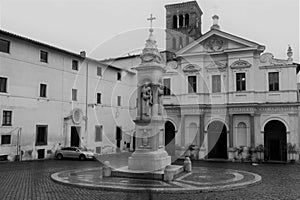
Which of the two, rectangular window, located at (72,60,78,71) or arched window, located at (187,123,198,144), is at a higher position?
rectangular window, located at (72,60,78,71)

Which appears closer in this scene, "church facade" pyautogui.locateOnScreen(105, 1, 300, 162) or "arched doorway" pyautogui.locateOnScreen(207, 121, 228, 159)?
"church facade" pyautogui.locateOnScreen(105, 1, 300, 162)

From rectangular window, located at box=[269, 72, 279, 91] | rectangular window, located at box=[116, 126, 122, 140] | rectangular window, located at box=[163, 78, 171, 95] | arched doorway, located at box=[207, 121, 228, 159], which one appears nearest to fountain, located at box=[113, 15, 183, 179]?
arched doorway, located at box=[207, 121, 228, 159]

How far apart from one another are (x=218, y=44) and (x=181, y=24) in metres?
18.8

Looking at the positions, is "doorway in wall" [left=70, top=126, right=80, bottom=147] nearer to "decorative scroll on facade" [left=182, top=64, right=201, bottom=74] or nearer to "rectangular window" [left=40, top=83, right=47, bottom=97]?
"rectangular window" [left=40, top=83, right=47, bottom=97]

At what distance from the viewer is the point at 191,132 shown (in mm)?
31078

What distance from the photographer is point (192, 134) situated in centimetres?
3095

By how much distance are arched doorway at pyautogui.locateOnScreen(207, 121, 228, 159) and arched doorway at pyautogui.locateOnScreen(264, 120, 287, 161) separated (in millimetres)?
3882

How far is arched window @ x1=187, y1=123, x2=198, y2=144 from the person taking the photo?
1207 inches

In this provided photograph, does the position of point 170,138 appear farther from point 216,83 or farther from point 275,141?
point 275,141

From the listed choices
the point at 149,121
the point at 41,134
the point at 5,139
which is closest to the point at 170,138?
the point at 41,134

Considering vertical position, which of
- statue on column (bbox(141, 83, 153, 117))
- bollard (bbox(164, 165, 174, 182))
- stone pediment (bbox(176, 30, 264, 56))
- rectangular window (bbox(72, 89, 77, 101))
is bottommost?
bollard (bbox(164, 165, 174, 182))

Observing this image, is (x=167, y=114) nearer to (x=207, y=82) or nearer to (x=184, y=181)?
(x=207, y=82)

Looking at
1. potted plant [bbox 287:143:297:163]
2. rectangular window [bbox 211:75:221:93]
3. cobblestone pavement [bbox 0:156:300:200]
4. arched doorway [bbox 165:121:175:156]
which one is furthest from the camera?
arched doorway [bbox 165:121:175:156]

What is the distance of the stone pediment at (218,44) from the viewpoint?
2908 centimetres
